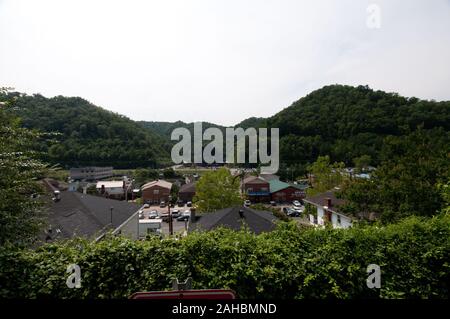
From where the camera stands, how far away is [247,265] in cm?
541

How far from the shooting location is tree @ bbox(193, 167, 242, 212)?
84.7 feet

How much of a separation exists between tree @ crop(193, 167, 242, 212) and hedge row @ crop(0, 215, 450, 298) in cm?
1999

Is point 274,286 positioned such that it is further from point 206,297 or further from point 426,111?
point 426,111

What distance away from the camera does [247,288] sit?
17.5 ft

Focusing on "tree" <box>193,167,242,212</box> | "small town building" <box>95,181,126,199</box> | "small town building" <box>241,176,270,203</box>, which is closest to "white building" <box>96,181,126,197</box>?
"small town building" <box>95,181,126,199</box>

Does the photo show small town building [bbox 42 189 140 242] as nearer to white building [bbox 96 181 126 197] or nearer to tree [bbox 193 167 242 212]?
tree [bbox 193 167 242 212]

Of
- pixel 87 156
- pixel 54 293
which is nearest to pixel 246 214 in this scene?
pixel 54 293

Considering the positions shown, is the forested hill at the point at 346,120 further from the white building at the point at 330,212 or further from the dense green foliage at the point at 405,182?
the dense green foliage at the point at 405,182

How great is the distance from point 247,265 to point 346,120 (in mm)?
79375

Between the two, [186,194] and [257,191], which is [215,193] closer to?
Result: [257,191]

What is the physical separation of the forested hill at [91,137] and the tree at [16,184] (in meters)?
80.1

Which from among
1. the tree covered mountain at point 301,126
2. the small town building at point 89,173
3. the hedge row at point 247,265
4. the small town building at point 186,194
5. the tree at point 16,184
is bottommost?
the small town building at point 186,194

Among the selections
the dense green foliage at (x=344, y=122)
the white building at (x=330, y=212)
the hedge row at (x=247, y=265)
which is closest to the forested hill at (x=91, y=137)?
the dense green foliage at (x=344, y=122)

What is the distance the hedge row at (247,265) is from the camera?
518cm
